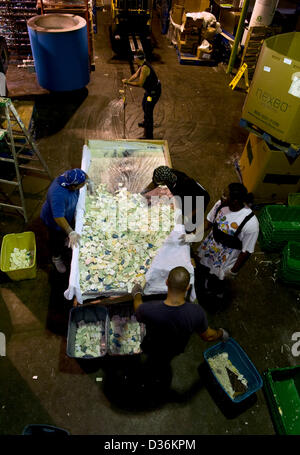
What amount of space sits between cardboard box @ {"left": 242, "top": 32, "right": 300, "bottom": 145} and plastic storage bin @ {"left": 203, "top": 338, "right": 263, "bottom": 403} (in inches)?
132

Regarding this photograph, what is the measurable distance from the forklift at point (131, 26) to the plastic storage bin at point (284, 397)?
10.2 meters

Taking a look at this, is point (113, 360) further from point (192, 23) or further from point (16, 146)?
point (192, 23)

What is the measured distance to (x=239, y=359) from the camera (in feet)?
12.0

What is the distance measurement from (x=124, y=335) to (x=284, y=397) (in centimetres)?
195

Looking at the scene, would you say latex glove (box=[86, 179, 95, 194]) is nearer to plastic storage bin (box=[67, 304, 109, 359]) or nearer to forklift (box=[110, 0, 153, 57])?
plastic storage bin (box=[67, 304, 109, 359])

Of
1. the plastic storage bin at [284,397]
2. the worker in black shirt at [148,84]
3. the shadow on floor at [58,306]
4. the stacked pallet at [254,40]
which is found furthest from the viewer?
Answer: the stacked pallet at [254,40]

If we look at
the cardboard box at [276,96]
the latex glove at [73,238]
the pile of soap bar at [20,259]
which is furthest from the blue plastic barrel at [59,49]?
the latex glove at [73,238]

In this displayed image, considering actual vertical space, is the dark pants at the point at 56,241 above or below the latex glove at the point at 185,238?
below

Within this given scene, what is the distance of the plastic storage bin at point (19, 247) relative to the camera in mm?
4264

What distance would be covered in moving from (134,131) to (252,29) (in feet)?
15.3

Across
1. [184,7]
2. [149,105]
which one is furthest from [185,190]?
[184,7]

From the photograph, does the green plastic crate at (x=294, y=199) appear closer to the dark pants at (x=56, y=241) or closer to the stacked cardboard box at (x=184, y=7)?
the dark pants at (x=56, y=241)

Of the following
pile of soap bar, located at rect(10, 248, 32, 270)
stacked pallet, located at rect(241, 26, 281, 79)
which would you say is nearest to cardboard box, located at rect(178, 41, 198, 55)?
stacked pallet, located at rect(241, 26, 281, 79)
